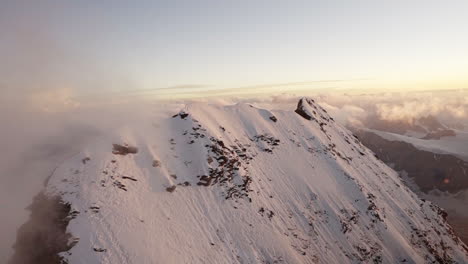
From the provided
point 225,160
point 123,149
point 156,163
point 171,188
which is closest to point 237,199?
point 225,160

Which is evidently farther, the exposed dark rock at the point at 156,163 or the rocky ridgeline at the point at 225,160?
the rocky ridgeline at the point at 225,160

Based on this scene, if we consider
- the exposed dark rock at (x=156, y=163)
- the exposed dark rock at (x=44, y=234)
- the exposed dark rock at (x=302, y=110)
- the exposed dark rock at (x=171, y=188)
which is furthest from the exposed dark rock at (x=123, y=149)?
the exposed dark rock at (x=302, y=110)

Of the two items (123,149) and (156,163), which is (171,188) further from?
(123,149)

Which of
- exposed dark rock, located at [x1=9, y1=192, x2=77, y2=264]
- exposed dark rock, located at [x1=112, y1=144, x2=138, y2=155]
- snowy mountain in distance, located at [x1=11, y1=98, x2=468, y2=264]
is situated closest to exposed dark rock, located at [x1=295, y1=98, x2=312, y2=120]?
snowy mountain in distance, located at [x1=11, y1=98, x2=468, y2=264]

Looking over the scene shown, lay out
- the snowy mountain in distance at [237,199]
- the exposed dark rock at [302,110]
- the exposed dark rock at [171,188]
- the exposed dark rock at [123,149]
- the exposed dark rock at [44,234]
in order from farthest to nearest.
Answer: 1. the exposed dark rock at [302,110]
2. the exposed dark rock at [123,149]
3. the exposed dark rock at [171,188]
4. the snowy mountain in distance at [237,199]
5. the exposed dark rock at [44,234]

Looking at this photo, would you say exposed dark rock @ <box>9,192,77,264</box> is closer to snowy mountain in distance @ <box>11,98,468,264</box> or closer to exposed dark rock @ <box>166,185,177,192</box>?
snowy mountain in distance @ <box>11,98,468,264</box>

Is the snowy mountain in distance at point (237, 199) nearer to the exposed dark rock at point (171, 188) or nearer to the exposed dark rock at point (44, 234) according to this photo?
the exposed dark rock at point (171, 188)

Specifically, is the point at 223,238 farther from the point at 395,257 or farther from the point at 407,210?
the point at 407,210

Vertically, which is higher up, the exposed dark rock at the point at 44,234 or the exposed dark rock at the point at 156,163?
the exposed dark rock at the point at 156,163

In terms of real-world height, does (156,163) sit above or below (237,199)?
above

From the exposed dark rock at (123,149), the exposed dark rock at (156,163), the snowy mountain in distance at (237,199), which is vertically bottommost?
the snowy mountain in distance at (237,199)
